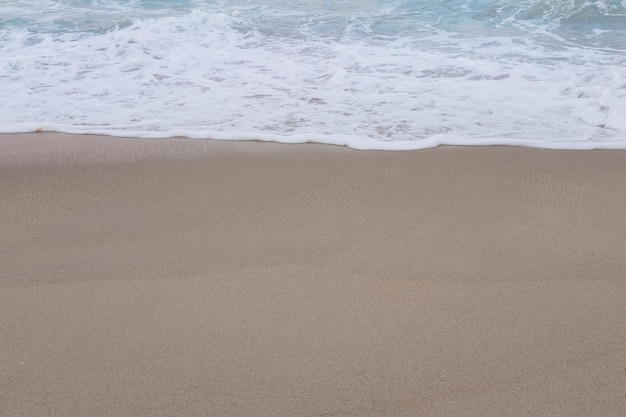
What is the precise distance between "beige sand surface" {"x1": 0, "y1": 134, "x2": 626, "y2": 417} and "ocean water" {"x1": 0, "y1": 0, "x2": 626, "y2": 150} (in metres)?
0.58

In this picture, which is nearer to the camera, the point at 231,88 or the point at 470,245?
→ the point at 470,245

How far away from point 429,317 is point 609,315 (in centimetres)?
68

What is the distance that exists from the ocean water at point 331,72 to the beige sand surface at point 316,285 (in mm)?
577

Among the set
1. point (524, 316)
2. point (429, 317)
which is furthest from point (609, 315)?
point (429, 317)

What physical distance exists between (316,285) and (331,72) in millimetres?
3604

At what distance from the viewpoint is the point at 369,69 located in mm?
6059

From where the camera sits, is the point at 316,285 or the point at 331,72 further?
the point at 331,72

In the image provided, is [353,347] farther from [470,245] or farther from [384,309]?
[470,245]

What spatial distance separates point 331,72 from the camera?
5961 mm

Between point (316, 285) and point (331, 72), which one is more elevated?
point (331, 72)

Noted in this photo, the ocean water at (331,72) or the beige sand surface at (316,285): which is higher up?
the ocean water at (331,72)

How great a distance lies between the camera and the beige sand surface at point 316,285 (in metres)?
2.15

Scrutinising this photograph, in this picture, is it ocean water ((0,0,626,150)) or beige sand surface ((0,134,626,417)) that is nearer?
beige sand surface ((0,134,626,417))

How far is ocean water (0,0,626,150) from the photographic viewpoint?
466 centimetres
